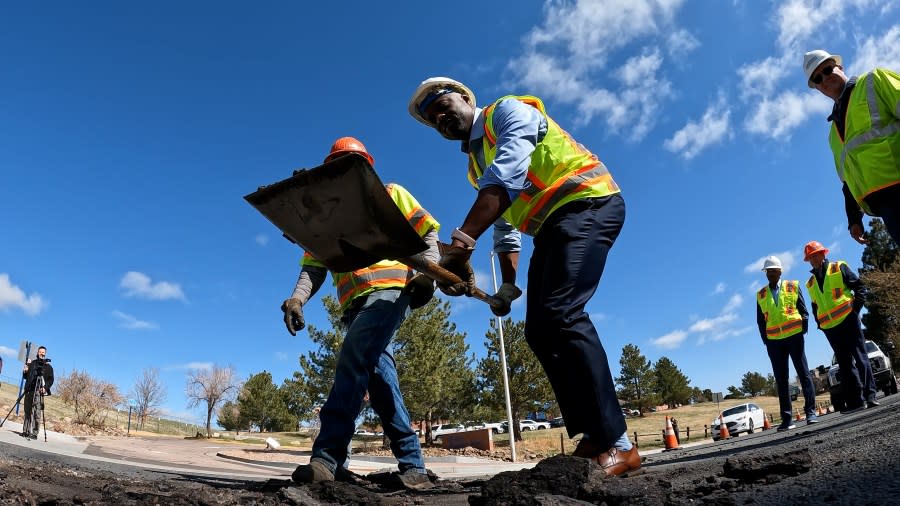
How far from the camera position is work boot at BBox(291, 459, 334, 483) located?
268 cm

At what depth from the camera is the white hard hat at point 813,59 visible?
3.61 m

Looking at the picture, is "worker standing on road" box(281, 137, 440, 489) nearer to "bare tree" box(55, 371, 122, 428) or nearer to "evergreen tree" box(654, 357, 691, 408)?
"bare tree" box(55, 371, 122, 428)

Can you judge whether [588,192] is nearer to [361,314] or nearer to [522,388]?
[361,314]

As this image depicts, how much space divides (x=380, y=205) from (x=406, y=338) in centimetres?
2169

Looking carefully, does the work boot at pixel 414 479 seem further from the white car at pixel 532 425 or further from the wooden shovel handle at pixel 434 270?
the white car at pixel 532 425

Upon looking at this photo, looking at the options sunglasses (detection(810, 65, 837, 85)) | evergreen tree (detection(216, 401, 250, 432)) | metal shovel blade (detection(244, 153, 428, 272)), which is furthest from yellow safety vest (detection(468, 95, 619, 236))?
evergreen tree (detection(216, 401, 250, 432))

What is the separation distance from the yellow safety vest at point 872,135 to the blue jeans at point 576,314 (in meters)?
1.79

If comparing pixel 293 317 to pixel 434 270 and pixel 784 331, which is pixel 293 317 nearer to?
pixel 434 270

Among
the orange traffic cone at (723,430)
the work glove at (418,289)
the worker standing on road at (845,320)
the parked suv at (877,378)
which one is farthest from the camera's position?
the orange traffic cone at (723,430)

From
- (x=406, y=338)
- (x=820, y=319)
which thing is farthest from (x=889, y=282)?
(x=406, y=338)

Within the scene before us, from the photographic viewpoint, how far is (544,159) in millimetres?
2438

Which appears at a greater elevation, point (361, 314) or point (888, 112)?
point (888, 112)

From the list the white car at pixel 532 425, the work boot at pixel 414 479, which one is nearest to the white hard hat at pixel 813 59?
the work boot at pixel 414 479

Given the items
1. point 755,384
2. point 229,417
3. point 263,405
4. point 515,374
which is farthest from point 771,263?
point 755,384
